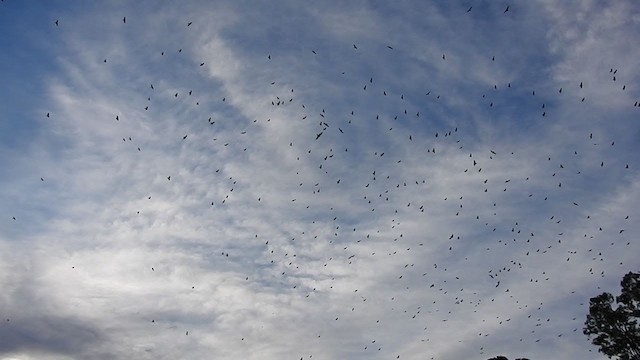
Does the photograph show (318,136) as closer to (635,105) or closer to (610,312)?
(635,105)

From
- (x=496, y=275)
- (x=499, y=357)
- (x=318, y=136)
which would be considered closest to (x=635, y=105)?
(x=496, y=275)

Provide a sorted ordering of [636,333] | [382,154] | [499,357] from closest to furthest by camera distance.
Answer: [382,154] → [636,333] → [499,357]

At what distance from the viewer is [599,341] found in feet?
213

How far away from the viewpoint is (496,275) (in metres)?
58.7

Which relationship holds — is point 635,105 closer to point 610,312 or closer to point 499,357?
point 610,312

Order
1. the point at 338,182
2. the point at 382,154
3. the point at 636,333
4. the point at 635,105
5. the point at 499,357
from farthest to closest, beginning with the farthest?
the point at 499,357 < the point at 636,333 < the point at 338,182 < the point at 382,154 < the point at 635,105

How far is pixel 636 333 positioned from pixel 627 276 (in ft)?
20.0

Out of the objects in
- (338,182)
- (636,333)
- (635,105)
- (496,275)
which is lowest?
(636,333)

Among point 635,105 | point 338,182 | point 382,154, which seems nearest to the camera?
point 635,105

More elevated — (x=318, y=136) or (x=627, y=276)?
(x=318, y=136)

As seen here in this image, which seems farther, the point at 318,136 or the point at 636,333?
the point at 636,333

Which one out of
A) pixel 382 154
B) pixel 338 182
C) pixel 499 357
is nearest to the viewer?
pixel 382 154

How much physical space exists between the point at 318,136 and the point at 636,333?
41884 mm

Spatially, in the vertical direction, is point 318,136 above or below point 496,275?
above
